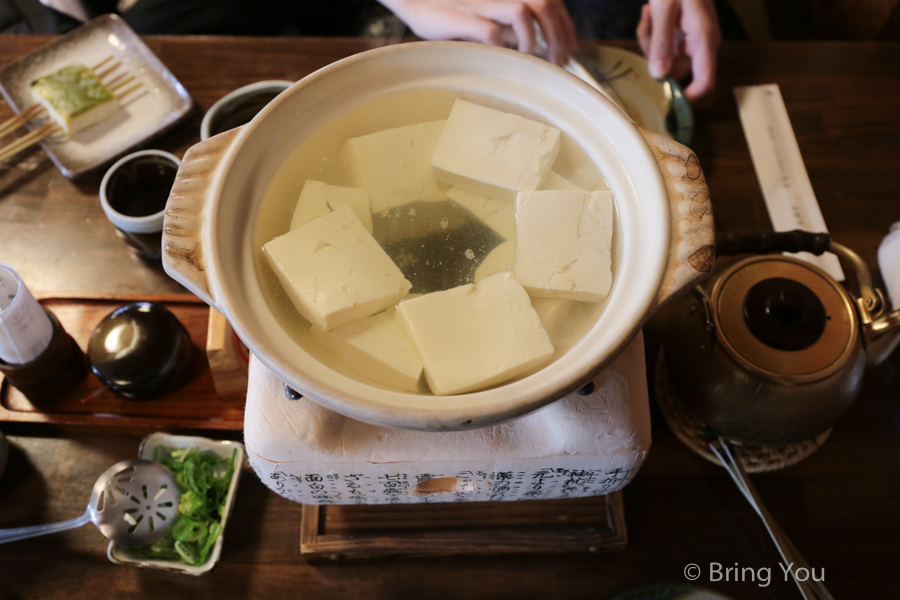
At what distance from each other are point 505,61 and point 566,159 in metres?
0.20

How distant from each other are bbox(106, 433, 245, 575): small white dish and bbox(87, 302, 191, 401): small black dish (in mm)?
115

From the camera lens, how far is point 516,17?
1489 mm

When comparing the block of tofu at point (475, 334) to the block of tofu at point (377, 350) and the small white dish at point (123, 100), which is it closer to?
the block of tofu at point (377, 350)

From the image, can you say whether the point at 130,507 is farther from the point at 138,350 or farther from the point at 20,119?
the point at 20,119

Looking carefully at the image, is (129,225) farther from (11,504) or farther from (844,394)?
(844,394)

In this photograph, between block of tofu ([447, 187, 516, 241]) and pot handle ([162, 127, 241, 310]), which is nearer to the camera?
pot handle ([162, 127, 241, 310])

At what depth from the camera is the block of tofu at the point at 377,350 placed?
0.84 metres

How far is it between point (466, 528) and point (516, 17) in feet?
4.19

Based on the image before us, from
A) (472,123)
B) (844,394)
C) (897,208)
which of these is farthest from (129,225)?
(897,208)

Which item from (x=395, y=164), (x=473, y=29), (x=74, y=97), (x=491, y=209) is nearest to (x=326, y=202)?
(x=395, y=164)

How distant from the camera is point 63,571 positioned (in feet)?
3.86

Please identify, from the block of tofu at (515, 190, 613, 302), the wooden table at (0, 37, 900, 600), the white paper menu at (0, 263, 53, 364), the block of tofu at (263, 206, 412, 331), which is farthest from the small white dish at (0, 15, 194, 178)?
the block of tofu at (515, 190, 613, 302)

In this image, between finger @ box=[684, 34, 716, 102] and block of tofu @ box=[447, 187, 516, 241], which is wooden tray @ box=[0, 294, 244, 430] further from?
finger @ box=[684, 34, 716, 102]

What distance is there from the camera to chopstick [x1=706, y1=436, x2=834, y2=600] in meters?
1.12
